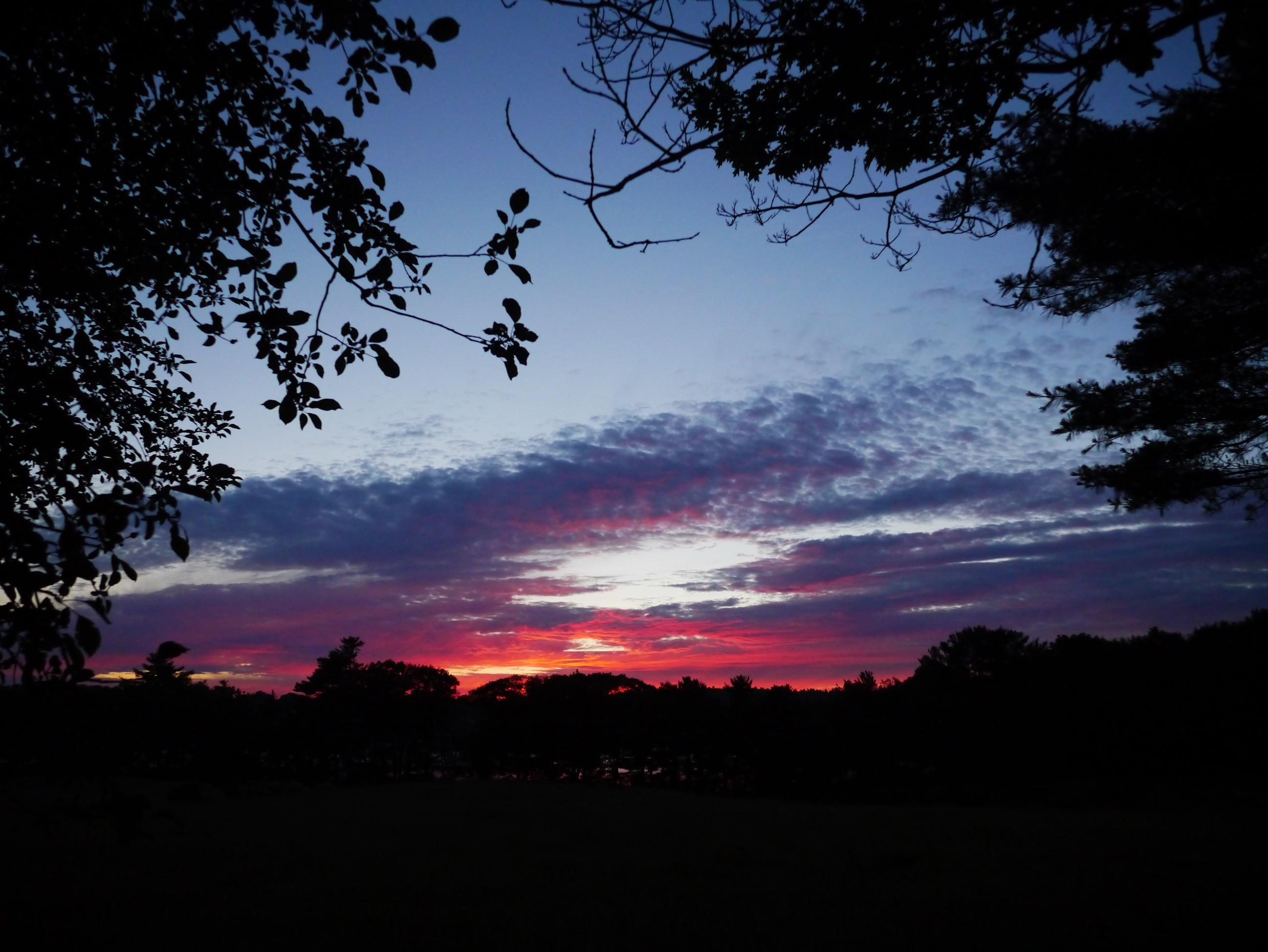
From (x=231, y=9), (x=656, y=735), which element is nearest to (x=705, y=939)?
(x=231, y=9)

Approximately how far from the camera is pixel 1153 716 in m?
14.8

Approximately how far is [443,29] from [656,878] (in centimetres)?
722

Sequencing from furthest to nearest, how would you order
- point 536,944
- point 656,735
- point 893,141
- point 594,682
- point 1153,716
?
1. point 594,682
2. point 656,735
3. point 1153,716
4. point 536,944
5. point 893,141

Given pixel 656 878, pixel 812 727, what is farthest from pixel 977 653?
pixel 656 878

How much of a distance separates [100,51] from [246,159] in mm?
1131

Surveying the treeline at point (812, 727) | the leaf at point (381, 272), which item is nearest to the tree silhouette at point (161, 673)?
the leaf at point (381, 272)

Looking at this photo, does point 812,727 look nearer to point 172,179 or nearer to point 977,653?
point 977,653

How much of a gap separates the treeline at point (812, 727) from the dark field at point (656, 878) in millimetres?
3090

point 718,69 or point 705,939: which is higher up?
point 718,69

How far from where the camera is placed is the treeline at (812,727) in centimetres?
1455

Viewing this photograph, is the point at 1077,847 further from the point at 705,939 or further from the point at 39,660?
the point at 39,660

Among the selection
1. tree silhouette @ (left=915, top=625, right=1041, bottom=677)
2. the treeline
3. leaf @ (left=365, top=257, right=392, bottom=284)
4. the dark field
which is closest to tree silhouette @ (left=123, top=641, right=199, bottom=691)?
the dark field

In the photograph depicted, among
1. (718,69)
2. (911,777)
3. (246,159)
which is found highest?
(718,69)

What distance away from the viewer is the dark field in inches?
225
